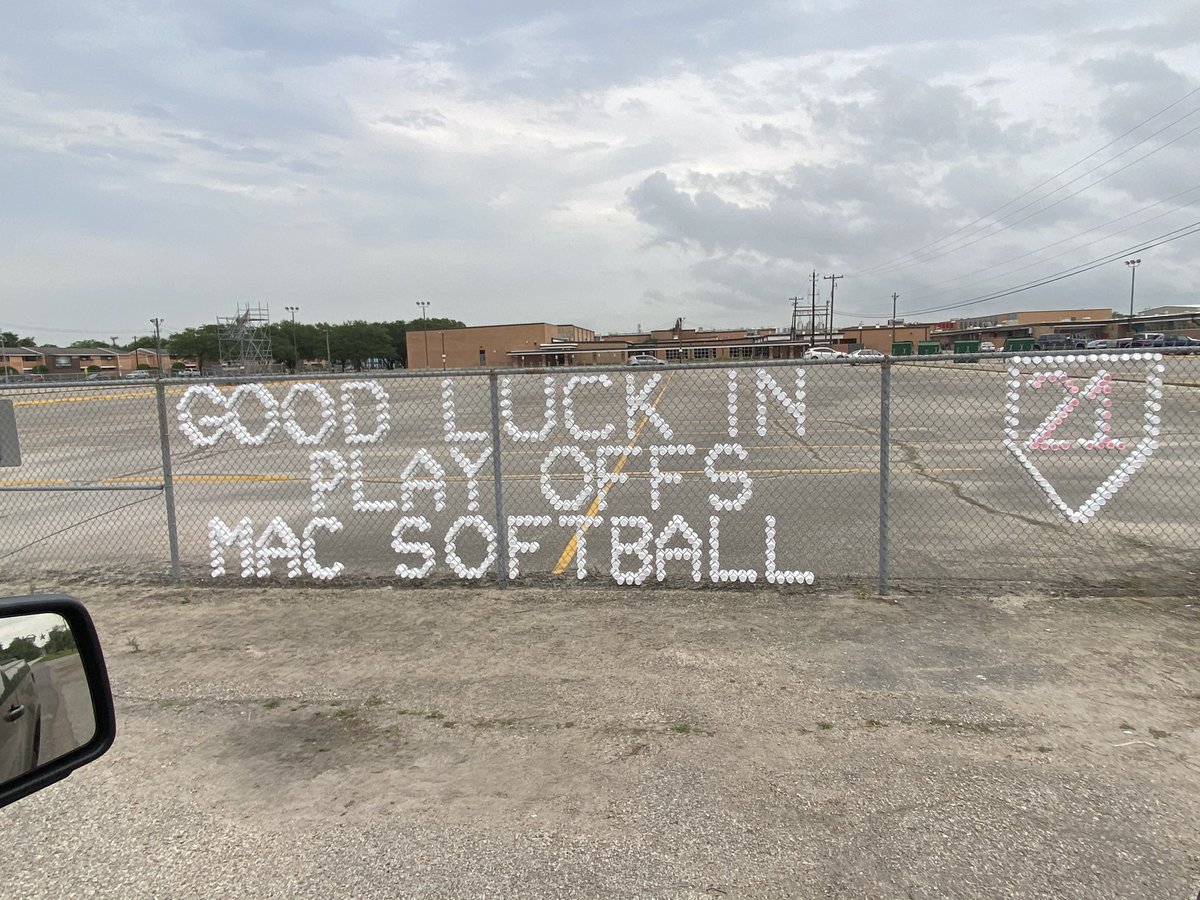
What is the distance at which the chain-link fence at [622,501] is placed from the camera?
5805 millimetres

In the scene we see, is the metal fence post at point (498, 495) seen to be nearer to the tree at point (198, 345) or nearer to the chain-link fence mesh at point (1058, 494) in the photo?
the chain-link fence mesh at point (1058, 494)

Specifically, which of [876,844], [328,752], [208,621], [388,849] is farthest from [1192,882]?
[208,621]

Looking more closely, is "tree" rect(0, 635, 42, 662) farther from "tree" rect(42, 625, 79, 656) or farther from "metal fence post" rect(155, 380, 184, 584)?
"metal fence post" rect(155, 380, 184, 584)

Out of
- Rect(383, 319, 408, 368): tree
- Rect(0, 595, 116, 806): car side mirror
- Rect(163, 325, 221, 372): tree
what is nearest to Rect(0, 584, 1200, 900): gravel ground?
Rect(0, 595, 116, 806): car side mirror

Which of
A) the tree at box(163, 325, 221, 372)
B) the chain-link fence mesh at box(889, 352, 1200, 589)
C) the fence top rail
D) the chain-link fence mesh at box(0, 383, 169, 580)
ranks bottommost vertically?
the chain-link fence mesh at box(0, 383, 169, 580)

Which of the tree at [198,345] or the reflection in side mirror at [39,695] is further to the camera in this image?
the tree at [198,345]

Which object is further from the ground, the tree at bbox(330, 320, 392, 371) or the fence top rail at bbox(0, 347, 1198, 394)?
the tree at bbox(330, 320, 392, 371)

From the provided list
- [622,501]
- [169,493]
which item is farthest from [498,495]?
[622,501]

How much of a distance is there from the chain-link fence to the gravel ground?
3.19ft

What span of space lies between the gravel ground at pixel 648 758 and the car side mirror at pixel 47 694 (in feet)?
3.80

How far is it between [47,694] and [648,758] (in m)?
2.39

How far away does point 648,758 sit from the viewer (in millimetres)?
3396

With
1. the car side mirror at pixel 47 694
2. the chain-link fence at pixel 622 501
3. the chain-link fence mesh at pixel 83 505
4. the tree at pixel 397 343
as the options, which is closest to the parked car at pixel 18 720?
the car side mirror at pixel 47 694

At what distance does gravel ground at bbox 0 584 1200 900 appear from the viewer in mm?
2688
